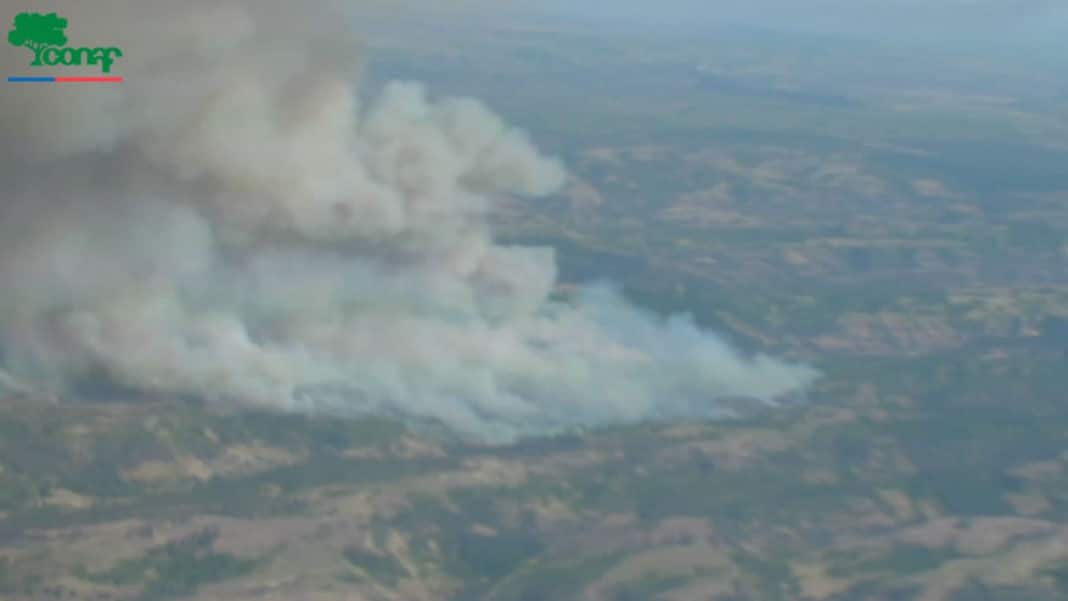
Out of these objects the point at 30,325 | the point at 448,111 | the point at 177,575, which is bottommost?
the point at 177,575

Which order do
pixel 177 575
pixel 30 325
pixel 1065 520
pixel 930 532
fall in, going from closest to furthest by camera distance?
pixel 177 575 < pixel 30 325 < pixel 930 532 < pixel 1065 520

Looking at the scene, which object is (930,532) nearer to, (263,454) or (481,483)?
(481,483)

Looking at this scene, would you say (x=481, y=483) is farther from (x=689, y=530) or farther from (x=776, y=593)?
(x=776, y=593)

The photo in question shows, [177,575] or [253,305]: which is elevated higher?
[253,305]

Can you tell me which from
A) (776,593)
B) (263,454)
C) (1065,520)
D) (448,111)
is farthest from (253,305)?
(1065,520)

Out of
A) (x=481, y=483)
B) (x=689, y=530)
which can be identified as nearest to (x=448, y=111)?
(x=481, y=483)

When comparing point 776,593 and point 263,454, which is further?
point 263,454

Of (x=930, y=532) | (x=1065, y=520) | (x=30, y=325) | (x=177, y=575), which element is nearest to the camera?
(x=177, y=575)
